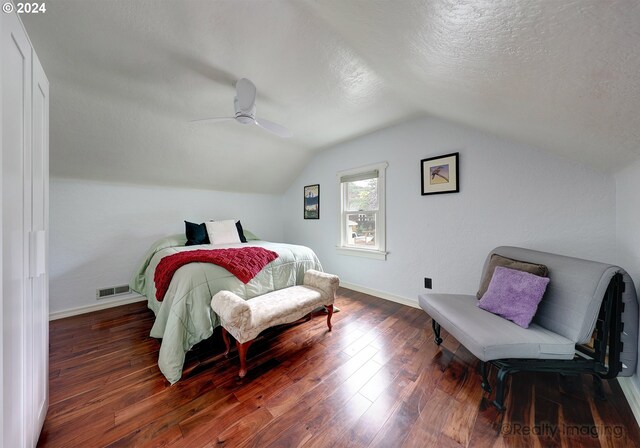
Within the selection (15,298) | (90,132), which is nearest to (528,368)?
(15,298)

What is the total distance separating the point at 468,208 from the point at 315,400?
2319 millimetres

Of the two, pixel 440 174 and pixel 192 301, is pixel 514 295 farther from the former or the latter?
pixel 192 301

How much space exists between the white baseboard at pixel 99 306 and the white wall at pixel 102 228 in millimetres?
46

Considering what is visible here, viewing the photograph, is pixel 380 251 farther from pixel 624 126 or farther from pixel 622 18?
pixel 622 18

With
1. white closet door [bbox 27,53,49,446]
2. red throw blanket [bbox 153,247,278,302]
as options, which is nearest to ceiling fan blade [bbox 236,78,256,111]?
white closet door [bbox 27,53,49,446]

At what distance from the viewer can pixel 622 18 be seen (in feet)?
2.05

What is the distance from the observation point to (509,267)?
5.70 feet

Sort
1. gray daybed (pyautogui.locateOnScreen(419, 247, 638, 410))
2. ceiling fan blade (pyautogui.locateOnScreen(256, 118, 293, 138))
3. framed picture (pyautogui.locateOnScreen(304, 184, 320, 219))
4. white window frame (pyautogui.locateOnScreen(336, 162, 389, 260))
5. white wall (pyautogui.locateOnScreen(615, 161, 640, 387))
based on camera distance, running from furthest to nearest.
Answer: framed picture (pyautogui.locateOnScreen(304, 184, 320, 219)) → white window frame (pyautogui.locateOnScreen(336, 162, 389, 260)) → ceiling fan blade (pyautogui.locateOnScreen(256, 118, 293, 138)) → white wall (pyautogui.locateOnScreen(615, 161, 640, 387)) → gray daybed (pyautogui.locateOnScreen(419, 247, 638, 410))

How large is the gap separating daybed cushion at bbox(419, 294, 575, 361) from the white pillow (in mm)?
2816

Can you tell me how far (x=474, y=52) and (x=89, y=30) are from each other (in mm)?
2370

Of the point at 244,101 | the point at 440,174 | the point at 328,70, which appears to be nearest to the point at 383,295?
the point at 440,174

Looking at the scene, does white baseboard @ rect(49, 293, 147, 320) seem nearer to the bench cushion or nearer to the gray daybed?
the bench cushion

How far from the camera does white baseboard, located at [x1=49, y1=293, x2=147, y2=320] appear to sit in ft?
8.12

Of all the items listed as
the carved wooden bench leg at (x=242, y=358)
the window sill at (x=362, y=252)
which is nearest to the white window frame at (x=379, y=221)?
the window sill at (x=362, y=252)
